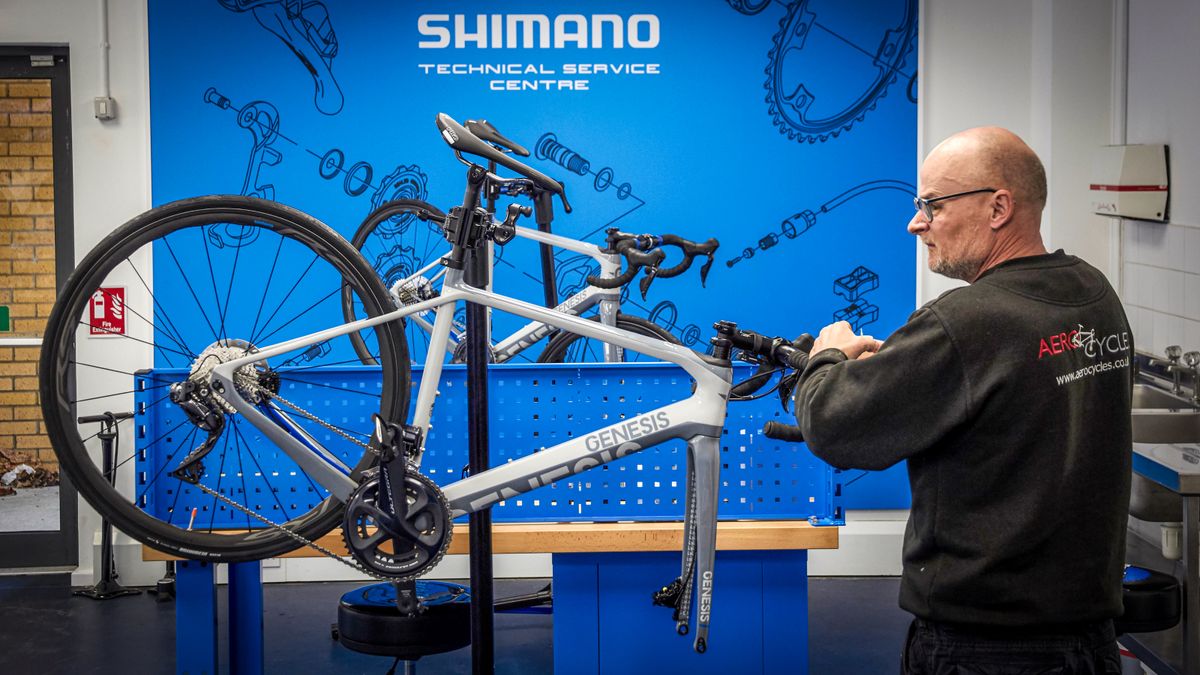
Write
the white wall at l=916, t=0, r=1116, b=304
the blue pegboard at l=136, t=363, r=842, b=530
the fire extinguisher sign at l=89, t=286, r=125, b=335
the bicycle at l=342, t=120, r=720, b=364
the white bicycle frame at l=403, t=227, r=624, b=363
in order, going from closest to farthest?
the blue pegboard at l=136, t=363, r=842, b=530
the bicycle at l=342, t=120, r=720, b=364
the white bicycle frame at l=403, t=227, r=624, b=363
the white wall at l=916, t=0, r=1116, b=304
the fire extinguisher sign at l=89, t=286, r=125, b=335

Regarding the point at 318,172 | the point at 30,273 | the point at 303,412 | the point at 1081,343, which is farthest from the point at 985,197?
the point at 30,273

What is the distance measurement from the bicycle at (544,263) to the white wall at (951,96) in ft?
3.30

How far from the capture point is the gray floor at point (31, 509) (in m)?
Result: 5.42

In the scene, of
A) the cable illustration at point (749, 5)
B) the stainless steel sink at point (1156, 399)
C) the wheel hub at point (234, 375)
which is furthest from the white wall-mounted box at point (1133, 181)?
the wheel hub at point (234, 375)

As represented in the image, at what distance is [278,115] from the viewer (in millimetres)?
5156

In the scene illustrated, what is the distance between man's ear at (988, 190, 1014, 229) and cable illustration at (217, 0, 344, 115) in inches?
142

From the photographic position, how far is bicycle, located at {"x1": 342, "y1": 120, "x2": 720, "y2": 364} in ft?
11.4

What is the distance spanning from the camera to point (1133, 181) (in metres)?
4.52

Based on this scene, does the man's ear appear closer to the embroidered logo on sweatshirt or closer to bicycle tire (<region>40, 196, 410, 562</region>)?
the embroidered logo on sweatshirt

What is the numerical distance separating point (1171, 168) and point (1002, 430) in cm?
291

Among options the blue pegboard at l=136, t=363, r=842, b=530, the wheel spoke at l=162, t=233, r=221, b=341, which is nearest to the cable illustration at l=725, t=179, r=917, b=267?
the blue pegboard at l=136, t=363, r=842, b=530

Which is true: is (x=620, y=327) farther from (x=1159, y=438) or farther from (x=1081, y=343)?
(x=1081, y=343)

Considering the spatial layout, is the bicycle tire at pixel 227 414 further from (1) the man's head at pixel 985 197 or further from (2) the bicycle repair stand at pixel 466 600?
(1) the man's head at pixel 985 197

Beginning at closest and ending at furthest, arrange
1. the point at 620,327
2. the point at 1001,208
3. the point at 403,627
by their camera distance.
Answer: the point at 1001,208 → the point at 403,627 → the point at 620,327
